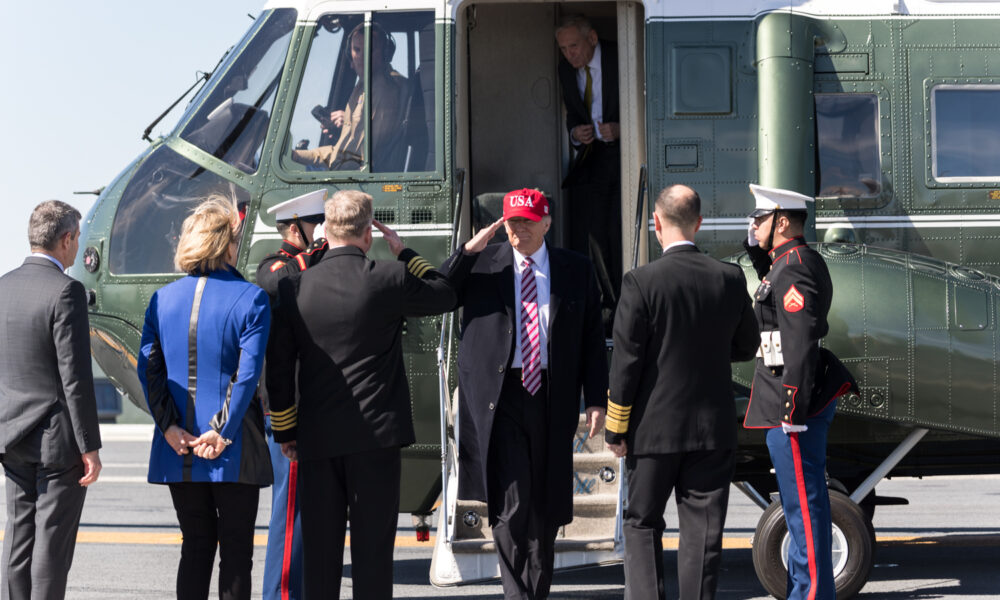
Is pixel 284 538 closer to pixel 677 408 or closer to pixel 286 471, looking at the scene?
pixel 286 471

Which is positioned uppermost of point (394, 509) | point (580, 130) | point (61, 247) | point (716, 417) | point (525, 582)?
point (580, 130)

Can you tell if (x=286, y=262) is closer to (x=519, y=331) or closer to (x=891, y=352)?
(x=519, y=331)

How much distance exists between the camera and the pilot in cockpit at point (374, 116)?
6.73 metres

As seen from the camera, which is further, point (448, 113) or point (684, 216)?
point (448, 113)

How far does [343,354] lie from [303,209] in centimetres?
129

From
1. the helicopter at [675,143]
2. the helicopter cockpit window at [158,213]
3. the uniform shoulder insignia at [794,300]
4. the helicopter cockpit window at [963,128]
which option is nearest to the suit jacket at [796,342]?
the uniform shoulder insignia at [794,300]

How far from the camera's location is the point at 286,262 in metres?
5.51

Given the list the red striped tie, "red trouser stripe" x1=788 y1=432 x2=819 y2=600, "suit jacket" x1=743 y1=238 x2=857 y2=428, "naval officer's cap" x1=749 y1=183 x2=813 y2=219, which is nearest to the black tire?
"red trouser stripe" x1=788 y1=432 x2=819 y2=600

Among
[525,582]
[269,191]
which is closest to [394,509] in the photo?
[525,582]

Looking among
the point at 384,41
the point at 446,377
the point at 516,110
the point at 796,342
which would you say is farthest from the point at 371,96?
the point at 796,342

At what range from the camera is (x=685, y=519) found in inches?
191

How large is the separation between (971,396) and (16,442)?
4.74m

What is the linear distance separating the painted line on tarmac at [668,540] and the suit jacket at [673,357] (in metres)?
4.22

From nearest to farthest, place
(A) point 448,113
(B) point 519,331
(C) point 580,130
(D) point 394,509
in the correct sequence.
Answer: (D) point 394,509 → (B) point 519,331 → (A) point 448,113 → (C) point 580,130
